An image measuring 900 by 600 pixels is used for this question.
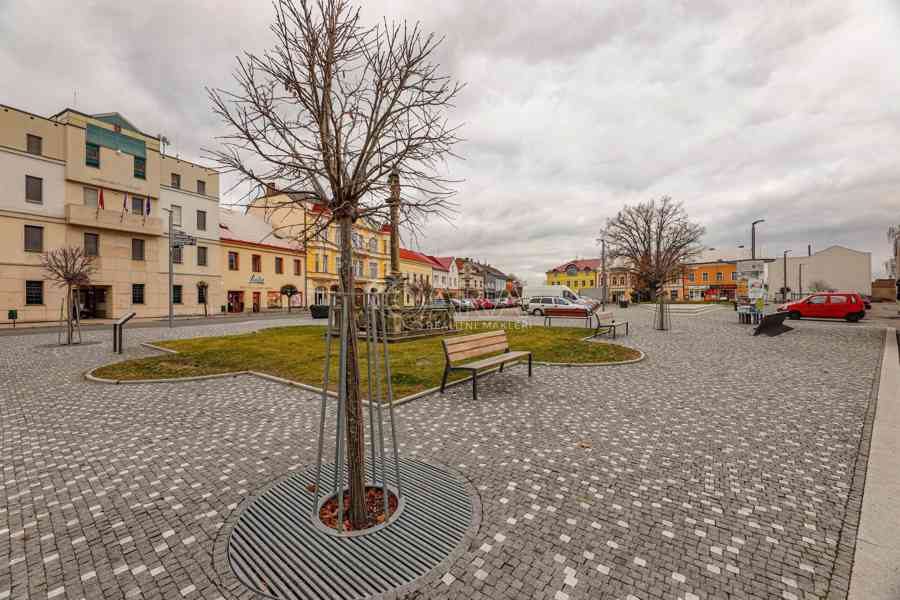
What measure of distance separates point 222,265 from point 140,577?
122 ft

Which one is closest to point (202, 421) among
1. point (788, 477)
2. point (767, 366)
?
point (788, 477)

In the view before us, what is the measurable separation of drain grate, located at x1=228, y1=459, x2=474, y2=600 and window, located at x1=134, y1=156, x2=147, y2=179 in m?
33.9

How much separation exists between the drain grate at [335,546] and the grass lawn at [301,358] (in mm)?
3207

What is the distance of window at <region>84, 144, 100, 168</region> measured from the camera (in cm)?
2505

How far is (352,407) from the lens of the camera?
9.90 ft

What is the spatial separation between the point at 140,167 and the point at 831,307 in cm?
4455

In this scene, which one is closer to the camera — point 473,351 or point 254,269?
point 473,351

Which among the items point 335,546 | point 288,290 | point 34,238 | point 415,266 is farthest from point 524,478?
point 415,266

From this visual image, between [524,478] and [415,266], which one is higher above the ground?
[415,266]

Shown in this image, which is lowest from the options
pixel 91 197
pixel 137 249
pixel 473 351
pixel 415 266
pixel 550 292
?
pixel 473 351

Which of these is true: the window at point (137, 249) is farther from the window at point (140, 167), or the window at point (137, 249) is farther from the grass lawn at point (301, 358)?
the grass lawn at point (301, 358)

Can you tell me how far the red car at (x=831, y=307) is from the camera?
1983cm

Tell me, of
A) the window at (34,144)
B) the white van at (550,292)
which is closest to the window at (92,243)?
the window at (34,144)

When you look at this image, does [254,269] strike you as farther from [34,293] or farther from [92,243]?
[34,293]
